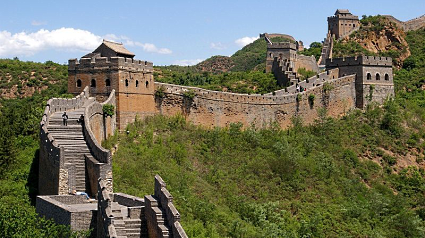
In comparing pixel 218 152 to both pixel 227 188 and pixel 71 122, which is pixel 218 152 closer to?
pixel 227 188

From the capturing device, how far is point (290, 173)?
33.6 meters

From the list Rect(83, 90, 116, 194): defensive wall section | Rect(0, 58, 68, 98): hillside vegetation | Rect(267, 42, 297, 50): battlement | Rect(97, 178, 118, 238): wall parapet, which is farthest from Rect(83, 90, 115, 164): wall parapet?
Rect(0, 58, 68, 98): hillside vegetation

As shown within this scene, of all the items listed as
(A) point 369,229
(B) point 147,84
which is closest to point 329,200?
(A) point 369,229

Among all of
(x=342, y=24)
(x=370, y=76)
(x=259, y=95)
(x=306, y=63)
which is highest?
(x=342, y=24)

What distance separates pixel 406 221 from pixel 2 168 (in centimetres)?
1703

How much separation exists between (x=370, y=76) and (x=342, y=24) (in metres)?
21.6

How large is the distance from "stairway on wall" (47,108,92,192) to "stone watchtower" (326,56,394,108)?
1964 centimetres

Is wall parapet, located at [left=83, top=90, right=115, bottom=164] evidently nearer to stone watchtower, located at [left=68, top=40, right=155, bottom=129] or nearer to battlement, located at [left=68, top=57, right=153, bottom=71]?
stone watchtower, located at [left=68, top=40, right=155, bottom=129]

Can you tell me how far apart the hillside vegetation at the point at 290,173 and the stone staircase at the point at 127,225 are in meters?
3.31

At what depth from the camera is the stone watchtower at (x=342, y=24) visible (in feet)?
205

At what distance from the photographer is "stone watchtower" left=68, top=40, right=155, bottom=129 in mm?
30016

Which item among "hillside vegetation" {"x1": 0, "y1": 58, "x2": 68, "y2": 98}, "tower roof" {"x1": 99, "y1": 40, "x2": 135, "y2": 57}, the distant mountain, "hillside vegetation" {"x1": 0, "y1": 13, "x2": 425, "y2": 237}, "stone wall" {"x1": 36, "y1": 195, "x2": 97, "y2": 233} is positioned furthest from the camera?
the distant mountain

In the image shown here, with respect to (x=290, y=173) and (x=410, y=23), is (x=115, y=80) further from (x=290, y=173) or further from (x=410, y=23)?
(x=410, y=23)

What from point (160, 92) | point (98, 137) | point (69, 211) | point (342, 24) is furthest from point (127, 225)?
point (342, 24)
